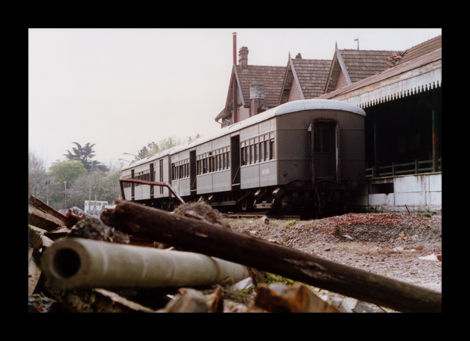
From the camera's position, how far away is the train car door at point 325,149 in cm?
1777

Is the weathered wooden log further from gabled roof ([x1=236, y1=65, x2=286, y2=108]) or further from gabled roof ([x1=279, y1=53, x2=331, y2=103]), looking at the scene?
gabled roof ([x1=236, y1=65, x2=286, y2=108])

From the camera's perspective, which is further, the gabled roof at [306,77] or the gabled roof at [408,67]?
the gabled roof at [306,77]

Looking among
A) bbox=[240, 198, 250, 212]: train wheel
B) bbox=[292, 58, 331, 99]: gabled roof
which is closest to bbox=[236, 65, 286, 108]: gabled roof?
bbox=[292, 58, 331, 99]: gabled roof

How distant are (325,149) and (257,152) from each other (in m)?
2.19

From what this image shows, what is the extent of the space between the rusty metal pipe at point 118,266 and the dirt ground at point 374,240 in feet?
10.5

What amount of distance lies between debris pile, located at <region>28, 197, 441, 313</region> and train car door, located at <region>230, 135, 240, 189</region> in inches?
607

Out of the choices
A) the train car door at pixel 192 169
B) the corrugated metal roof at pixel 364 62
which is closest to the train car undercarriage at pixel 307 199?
the train car door at pixel 192 169

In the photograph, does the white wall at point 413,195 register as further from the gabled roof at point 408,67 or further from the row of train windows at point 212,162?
the row of train windows at point 212,162

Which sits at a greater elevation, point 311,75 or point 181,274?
point 311,75

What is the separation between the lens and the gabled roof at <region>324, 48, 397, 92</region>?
27.1m

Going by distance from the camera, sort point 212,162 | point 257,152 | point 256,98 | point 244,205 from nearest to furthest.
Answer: point 257,152, point 244,205, point 212,162, point 256,98

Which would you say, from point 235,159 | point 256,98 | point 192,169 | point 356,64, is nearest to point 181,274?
point 235,159

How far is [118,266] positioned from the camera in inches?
152

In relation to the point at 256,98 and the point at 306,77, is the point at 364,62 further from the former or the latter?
the point at 256,98
